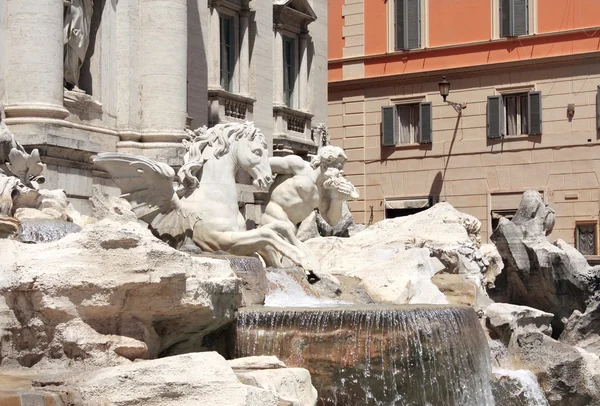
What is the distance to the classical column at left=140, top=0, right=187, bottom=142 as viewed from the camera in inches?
700

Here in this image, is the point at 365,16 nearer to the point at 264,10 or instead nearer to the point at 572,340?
the point at 264,10

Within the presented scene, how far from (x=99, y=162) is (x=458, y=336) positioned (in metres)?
4.58

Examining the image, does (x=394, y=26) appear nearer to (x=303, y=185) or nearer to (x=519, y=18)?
(x=519, y=18)

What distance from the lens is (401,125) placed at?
3238 cm

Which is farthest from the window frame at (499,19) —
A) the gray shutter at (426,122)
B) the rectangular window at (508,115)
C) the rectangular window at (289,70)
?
the rectangular window at (289,70)

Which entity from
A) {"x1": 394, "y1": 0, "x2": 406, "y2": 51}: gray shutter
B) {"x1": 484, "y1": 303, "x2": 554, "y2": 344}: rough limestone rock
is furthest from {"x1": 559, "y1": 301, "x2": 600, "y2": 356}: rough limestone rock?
{"x1": 394, "y1": 0, "x2": 406, "y2": 51}: gray shutter

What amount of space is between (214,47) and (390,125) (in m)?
10.6

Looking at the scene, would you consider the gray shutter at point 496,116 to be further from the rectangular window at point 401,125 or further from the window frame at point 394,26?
the window frame at point 394,26

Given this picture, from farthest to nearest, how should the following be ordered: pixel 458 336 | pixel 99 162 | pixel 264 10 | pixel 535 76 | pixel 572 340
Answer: pixel 535 76 → pixel 264 10 → pixel 572 340 → pixel 99 162 → pixel 458 336

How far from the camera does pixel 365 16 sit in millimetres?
33094

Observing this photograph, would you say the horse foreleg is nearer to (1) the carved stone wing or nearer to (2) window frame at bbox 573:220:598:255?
(1) the carved stone wing

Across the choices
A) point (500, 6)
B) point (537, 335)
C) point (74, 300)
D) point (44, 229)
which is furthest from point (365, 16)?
point (74, 300)

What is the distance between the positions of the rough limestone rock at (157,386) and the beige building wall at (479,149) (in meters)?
22.6

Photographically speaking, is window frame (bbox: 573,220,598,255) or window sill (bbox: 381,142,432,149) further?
window sill (bbox: 381,142,432,149)
